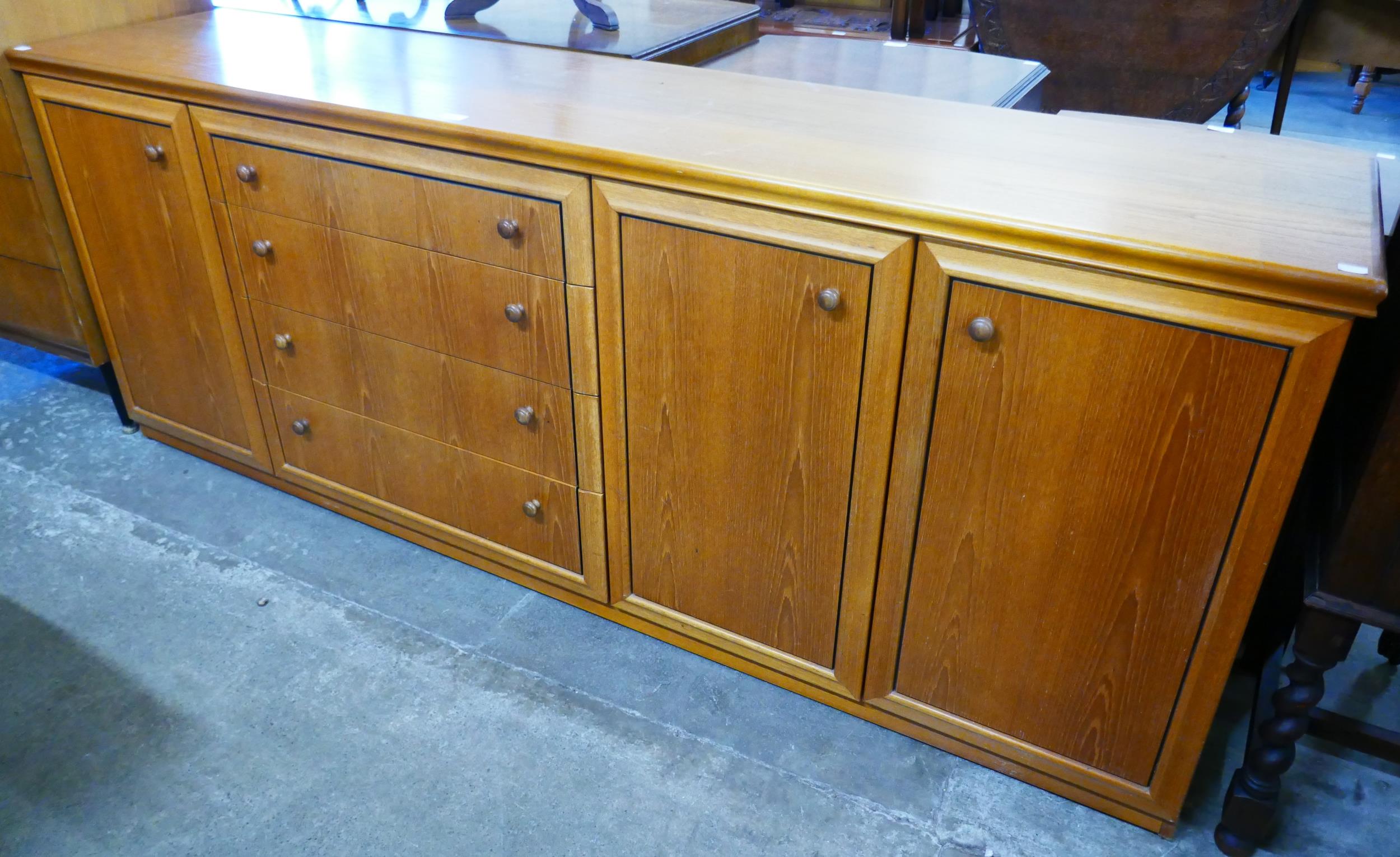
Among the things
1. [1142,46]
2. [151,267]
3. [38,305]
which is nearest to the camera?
[151,267]

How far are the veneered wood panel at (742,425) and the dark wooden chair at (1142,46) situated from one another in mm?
2368

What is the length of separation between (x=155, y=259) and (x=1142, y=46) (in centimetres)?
295

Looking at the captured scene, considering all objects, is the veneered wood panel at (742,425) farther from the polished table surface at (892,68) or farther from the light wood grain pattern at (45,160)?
the light wood grain pattern at (45,160)

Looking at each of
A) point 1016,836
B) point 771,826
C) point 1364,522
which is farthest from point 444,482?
point 1364,522

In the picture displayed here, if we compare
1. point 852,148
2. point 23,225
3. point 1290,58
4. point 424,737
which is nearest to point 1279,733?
point 852,148

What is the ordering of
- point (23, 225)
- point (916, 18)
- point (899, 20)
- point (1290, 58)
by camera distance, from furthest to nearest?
point (1290, 58)
point (916, 18)
point (899, 20)
point (23, 225)

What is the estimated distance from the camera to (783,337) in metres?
1.32

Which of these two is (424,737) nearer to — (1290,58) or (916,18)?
(916,18)

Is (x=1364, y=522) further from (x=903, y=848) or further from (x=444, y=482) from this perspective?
(x=444, y=482)

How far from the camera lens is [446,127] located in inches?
56.1

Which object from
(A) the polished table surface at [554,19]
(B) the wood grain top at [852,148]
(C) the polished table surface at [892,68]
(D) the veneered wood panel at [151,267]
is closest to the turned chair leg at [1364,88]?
(C) the polished table surface at [892,68]

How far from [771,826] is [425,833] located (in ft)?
1.67

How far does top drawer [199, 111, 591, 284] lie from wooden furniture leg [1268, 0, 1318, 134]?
10.8ft

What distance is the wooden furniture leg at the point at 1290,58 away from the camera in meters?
3.64
